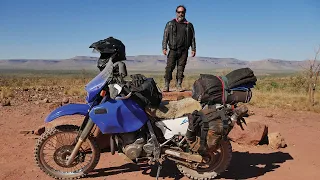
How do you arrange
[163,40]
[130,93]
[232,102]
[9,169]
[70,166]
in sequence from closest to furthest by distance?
[130,93], [232,102], [70,166], [9,169], [163,40]

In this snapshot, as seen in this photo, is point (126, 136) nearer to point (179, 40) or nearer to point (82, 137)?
point (82, 137)

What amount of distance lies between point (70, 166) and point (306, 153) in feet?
14.4

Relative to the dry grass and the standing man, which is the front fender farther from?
the dry grass

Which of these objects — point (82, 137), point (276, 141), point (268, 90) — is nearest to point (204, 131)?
point (82, 137)

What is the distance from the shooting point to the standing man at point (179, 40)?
807 centimetres

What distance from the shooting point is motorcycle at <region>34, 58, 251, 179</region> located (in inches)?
162

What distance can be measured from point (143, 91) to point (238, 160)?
254 cm

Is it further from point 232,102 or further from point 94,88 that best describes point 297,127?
point 94,88

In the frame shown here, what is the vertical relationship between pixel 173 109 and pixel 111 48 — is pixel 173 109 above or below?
below

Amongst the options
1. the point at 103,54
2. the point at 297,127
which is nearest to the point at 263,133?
the point at 297,127

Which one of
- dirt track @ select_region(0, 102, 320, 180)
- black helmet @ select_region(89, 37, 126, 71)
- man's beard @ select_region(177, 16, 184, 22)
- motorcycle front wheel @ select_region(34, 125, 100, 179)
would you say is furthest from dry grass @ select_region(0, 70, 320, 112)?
motorcycle front wheel @ select_region(34, 125, 100, 179)

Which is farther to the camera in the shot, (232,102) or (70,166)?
(70,166)

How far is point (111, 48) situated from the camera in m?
4.44

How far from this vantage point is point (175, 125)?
14.0ft
